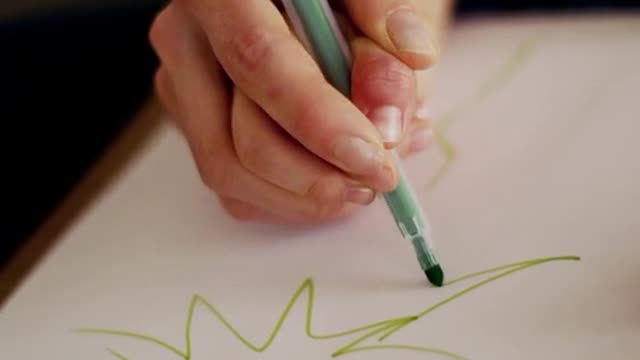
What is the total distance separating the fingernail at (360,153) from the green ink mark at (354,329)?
61mm

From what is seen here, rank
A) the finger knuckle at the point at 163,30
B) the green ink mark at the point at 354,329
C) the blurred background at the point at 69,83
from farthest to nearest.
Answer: the blurred background at the point at 69,83 < the finger knuckle at the point at 163,30 < the green ink mark at the point at 354,329

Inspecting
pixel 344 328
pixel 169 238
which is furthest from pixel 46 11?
pixel 344 328

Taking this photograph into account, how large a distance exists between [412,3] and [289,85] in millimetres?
76

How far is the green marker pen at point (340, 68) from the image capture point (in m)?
0.38

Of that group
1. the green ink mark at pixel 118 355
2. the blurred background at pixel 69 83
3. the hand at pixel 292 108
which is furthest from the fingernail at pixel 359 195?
the blurred background at pixel 69 83

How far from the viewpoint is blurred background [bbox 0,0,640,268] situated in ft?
2.05

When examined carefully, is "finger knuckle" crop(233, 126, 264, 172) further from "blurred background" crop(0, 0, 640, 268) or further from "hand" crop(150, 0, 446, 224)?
"blurred background" crop(0, 0, 640, 268)

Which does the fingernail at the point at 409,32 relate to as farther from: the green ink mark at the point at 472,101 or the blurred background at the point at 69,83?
the blurred background at the point at 69,83

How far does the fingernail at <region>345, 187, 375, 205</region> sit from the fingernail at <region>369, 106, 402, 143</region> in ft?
0.09

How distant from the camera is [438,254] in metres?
0.40

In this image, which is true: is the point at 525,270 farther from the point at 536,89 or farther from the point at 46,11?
the point at 46,11

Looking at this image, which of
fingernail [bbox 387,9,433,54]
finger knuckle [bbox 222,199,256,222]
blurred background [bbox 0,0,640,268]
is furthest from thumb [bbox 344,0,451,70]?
blurred background [bbox 0,0,640,268]

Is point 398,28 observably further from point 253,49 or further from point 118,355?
point 118,355

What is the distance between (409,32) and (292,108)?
60 millimetres
